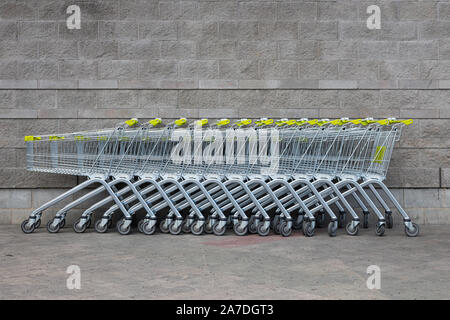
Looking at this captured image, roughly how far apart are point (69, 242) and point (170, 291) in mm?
2632

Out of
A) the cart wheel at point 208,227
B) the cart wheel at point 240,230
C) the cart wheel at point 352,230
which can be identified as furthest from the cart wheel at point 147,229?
the cart wheel at point 352,230

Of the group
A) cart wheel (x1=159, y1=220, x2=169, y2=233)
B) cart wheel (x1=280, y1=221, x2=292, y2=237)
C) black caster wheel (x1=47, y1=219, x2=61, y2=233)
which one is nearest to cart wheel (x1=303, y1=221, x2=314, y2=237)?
cart wheel (x1=280, y1=221, x2=292, y2=237)

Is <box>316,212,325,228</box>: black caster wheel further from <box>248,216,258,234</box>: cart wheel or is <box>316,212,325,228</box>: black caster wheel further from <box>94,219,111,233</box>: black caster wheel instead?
<box>94,219,111,233</box>: black caster wheel

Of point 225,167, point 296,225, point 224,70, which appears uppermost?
point 224,70

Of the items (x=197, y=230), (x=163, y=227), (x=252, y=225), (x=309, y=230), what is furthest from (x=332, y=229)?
(x=163, y=227)

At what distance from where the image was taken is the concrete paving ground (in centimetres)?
431

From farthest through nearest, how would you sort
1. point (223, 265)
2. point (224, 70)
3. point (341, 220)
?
point (224, 70)
point (341, 220)
point (223, 265)

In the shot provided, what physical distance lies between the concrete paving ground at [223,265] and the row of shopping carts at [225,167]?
0.23 m

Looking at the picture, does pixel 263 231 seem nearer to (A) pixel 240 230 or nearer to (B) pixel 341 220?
(A) pixel 240 230

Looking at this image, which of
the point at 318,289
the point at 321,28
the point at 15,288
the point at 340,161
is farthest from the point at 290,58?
the point at 15,288

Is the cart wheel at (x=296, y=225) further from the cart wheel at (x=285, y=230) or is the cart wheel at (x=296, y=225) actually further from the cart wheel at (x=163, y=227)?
the cart wheel at (x=163, y=227)

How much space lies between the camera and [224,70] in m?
8.01

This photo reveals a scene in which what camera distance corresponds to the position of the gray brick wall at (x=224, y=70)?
314 inches

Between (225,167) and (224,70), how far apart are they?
1.63 meters
